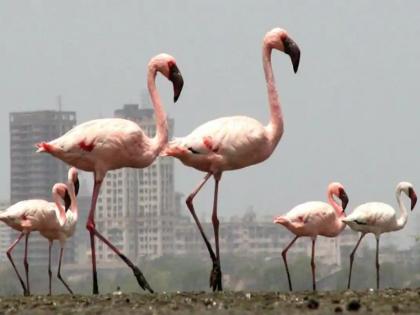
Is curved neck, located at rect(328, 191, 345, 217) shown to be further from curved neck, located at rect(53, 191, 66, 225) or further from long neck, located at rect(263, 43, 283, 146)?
long neck, located at rect(263, 43, 283, 146)

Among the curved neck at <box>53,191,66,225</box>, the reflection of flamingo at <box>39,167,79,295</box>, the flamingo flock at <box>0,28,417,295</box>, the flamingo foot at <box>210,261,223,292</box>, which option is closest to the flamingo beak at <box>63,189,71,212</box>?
the reflection of flamingo at <box>39,167,79,295</box>

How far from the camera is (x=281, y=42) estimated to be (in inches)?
842

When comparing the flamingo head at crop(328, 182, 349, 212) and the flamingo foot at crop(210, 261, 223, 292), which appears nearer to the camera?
the flamingo foot at crop(210, 261, 223, 292)

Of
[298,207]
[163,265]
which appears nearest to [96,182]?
[298,207]

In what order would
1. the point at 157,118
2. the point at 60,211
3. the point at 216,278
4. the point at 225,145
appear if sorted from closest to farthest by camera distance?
1. the point at 216,278
2. the point at 225,145
3. the point at 157,118
4. the point at 60,211

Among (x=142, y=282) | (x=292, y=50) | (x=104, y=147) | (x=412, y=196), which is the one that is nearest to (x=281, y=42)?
(x=292, y=50)

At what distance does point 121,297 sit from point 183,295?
69 cm

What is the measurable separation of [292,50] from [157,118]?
2.09m

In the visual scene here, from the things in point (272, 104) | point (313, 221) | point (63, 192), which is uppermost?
point (272, 104)

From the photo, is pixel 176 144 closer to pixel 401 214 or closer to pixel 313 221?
pixel 313 221

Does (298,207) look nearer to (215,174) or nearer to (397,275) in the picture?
(215,174)

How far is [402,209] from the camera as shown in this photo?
94.9 feet

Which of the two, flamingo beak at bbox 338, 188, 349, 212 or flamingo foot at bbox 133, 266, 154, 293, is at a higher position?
flamingo beak at bbox 338, 188, 349, 212

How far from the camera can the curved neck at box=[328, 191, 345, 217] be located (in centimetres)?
2705
